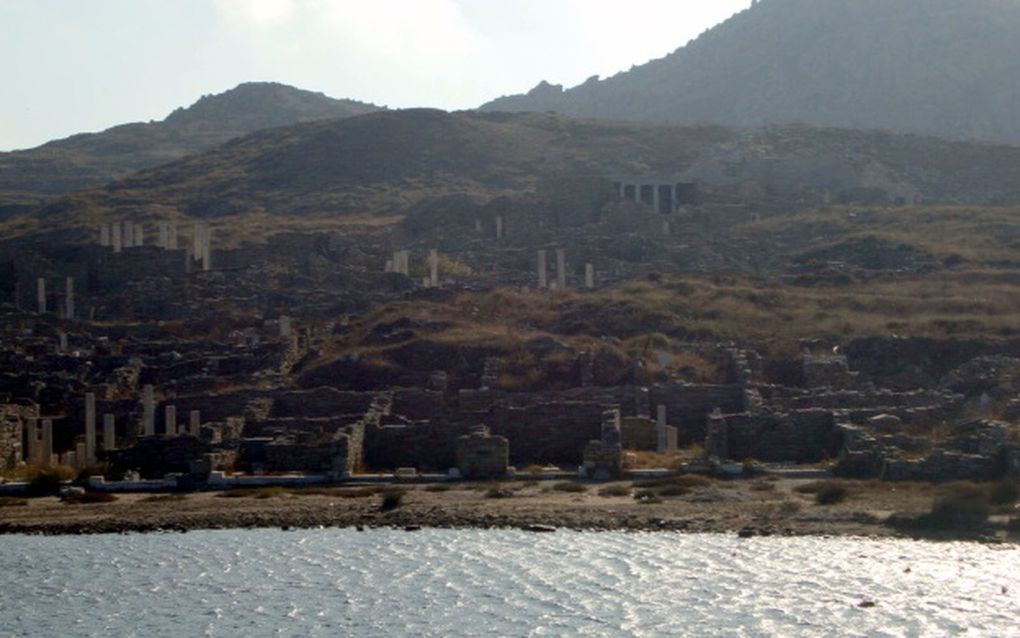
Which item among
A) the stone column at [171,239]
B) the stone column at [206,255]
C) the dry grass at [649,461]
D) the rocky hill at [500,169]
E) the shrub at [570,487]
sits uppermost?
the rocky hill at [500,169]

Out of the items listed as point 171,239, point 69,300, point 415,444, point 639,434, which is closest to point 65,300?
point 69,300

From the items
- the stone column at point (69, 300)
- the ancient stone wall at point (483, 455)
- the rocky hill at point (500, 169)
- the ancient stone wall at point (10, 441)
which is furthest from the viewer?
the rocky hill at point (500, 169)

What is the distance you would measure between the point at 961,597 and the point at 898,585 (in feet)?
3.39

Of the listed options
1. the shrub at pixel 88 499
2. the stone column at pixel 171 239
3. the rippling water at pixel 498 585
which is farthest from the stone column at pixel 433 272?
the rippling water at pixel 498 585

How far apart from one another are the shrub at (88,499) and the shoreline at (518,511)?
252mm

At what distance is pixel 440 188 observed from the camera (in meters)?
104

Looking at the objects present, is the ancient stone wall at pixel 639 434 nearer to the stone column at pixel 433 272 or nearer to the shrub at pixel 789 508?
the shrub at pixel 789 508

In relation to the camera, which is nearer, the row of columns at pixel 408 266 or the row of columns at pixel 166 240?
the row of columns at pixel 408 266

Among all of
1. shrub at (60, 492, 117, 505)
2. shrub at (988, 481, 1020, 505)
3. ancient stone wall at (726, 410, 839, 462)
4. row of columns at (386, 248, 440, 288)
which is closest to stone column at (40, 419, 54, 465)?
shrub at (60, 492, 117, 505)

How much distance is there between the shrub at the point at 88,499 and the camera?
33.7 m

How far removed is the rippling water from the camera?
75.4 feet

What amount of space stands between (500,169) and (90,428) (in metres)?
70.4

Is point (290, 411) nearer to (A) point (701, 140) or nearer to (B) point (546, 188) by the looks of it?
(B) point (546, 188)

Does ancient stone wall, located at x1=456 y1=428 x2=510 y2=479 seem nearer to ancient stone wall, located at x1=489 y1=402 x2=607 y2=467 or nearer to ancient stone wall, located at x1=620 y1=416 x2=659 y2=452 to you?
ancient stone wall, located at x1=489 y1=402 x2=607 y2=467
